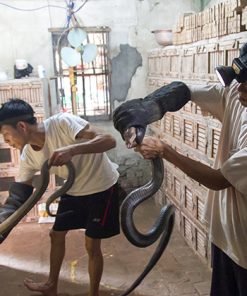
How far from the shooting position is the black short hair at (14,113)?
214cm

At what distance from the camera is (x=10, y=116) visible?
2145mm

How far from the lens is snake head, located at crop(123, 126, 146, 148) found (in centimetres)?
127

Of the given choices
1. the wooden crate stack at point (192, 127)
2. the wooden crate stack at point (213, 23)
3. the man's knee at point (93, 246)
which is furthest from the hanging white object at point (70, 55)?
the man's knee at point (93, 246)

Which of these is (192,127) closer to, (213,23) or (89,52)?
(213,23)

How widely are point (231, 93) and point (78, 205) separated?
4.13 feet

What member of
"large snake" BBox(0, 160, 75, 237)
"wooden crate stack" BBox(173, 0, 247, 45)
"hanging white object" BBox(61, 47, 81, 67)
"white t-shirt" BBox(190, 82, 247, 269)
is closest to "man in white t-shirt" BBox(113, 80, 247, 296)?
"white t-shirt" BBox(190, 82, 247, 269)

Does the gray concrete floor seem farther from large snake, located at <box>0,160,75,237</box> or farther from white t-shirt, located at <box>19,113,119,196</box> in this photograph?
large snake, located at <box>0,160,75,237</box>

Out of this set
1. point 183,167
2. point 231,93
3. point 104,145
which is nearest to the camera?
point 183,167

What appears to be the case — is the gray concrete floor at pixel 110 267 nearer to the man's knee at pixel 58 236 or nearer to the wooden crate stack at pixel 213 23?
the man's knee at pixel 58 236

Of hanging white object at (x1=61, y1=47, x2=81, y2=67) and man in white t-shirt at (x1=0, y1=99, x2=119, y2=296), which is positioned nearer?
man in white t-shirt at (x1=0, y1=99, x2=119, y2=296)

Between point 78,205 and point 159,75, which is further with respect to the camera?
point 159,75

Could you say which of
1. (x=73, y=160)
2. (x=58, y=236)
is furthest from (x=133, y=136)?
(x=58, y=236)

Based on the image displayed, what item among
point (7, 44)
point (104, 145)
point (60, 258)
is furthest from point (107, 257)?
point (7, 44)

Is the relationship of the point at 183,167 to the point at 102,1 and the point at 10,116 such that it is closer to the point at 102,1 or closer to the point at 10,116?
the point at 10,116
